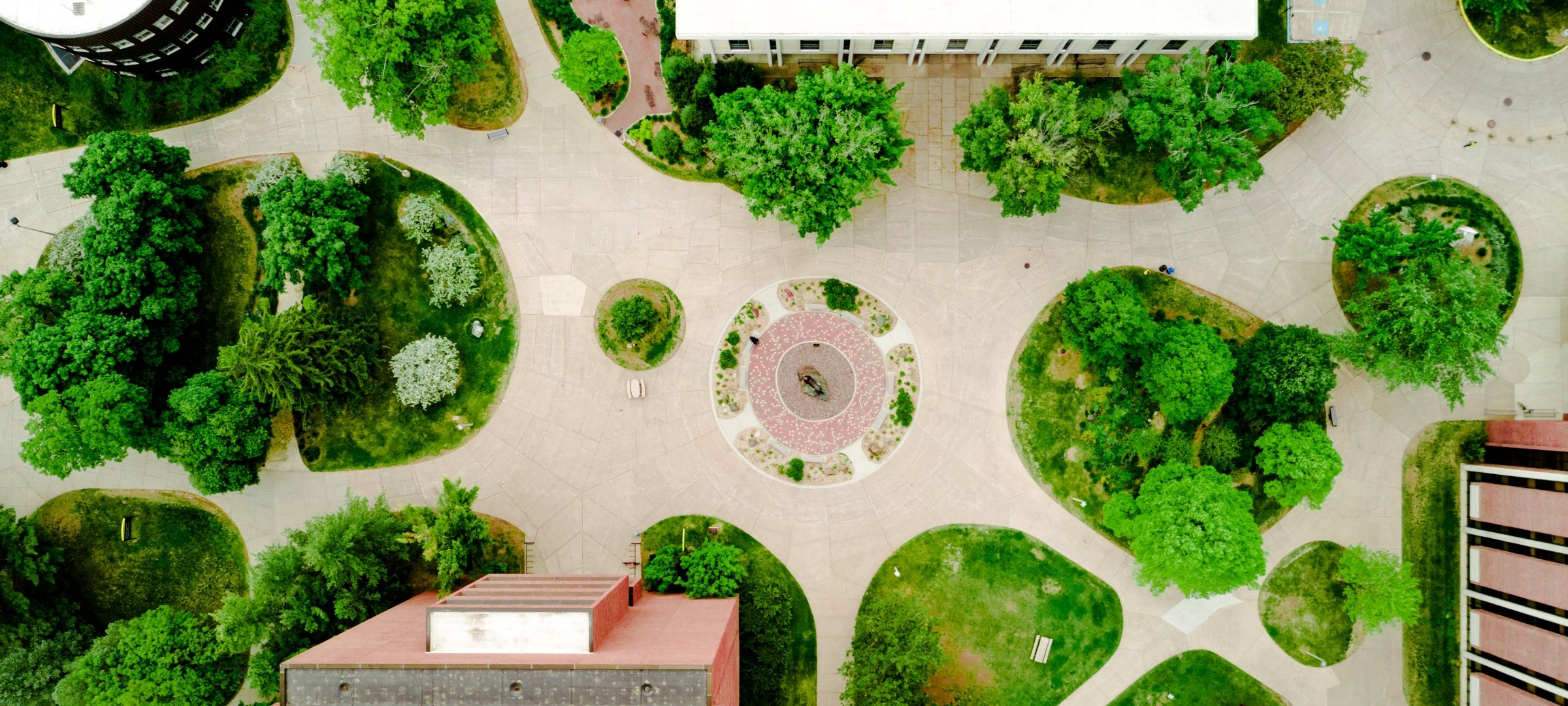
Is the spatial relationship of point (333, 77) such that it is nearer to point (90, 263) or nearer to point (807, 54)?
point (90, 263)

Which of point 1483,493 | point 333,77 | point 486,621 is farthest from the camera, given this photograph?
point 1483,493

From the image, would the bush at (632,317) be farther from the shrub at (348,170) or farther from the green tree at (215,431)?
the green tree at (215,431)

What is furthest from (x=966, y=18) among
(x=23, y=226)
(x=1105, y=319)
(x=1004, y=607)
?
(x=23, y=226)

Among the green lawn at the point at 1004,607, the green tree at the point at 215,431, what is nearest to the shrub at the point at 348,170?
the green tree at the point at 215,431

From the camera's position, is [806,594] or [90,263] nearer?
[90,263]

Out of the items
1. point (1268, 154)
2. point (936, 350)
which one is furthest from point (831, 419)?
point (1268, 154)

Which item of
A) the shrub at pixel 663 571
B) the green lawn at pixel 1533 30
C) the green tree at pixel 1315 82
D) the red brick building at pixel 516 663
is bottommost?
the red brick building at pixel 516 663
